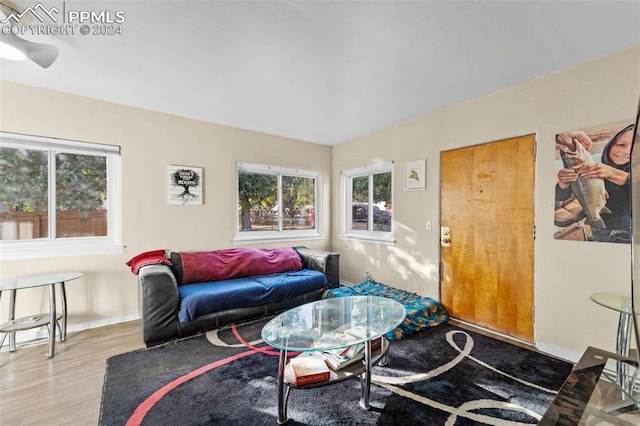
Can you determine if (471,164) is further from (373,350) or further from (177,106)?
(177,106)

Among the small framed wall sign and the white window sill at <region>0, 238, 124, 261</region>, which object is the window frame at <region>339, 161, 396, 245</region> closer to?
the small framed wall sign

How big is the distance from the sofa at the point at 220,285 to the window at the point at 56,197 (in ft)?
1.95

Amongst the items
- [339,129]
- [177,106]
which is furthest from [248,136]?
[339,129]

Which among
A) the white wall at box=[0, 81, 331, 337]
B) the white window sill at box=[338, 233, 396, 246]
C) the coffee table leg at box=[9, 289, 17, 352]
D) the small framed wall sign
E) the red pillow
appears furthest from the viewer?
the white window sill at box=[338, 233, 396, 246]

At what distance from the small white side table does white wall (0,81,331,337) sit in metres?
0.20

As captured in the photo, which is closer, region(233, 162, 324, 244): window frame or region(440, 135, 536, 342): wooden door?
region(440, 135, 536, 342): wooden door

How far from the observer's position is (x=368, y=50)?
201cm

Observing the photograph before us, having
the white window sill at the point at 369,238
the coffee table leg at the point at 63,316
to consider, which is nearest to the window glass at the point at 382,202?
the white window sill at the point at 369,238

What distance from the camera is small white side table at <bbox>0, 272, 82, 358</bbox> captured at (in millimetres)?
2225

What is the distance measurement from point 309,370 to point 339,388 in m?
0.49

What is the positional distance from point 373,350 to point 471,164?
Answer: 2.22 m

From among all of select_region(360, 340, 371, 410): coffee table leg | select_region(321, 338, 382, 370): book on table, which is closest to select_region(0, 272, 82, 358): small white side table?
select_region(321, 338, 382, 370): book on table

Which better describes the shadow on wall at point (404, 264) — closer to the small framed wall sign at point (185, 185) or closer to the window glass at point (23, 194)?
the small framed wall sign at point (185, 185)

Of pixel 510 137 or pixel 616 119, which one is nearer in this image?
pixel 616 119
